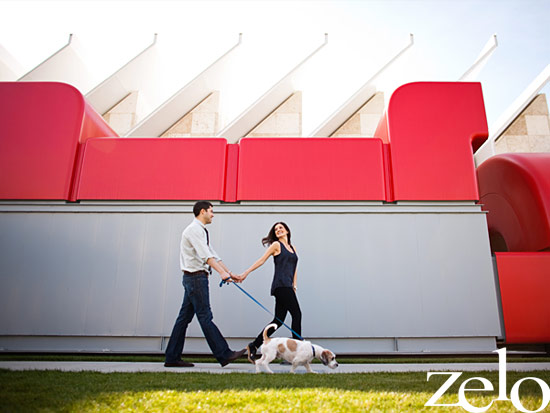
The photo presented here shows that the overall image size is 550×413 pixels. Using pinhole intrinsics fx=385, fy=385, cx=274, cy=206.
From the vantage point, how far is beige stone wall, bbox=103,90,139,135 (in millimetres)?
14180

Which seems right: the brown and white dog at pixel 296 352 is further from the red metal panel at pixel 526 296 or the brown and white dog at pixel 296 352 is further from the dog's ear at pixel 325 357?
the red metal panel at pixel 526 296

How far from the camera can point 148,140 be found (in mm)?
7086

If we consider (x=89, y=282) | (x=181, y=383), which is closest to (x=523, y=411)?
(x=181, y=383)

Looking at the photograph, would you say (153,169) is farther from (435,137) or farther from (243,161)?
(435,137)

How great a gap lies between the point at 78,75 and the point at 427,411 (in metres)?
15.5

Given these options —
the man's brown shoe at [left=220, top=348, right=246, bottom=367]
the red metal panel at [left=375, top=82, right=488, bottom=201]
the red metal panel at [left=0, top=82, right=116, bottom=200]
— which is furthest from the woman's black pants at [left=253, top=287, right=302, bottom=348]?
the red metal panel at [left=0, top=82, right=116, bottom=200]

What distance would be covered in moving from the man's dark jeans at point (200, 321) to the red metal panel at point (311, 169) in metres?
2.66

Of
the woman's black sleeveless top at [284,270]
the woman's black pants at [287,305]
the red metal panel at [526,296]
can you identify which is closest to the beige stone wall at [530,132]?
the red metal panel at [526,296]

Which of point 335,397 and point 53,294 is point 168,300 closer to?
point 53,294

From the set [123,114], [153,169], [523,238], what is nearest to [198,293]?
[153,169]

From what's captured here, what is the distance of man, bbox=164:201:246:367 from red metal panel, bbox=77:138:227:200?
2494 millimetres

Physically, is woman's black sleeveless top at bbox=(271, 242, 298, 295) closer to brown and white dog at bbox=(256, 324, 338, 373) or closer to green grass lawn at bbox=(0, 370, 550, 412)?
brown and white dog at bbox=(256, 324, 338, 373)

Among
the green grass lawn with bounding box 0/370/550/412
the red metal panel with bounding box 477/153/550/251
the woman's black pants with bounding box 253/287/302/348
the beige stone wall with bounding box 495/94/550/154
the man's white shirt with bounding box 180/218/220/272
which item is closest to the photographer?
the green grass lawn with bounding box 0/370/550/412

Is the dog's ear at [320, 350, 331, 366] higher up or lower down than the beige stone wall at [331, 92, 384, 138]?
lower down
